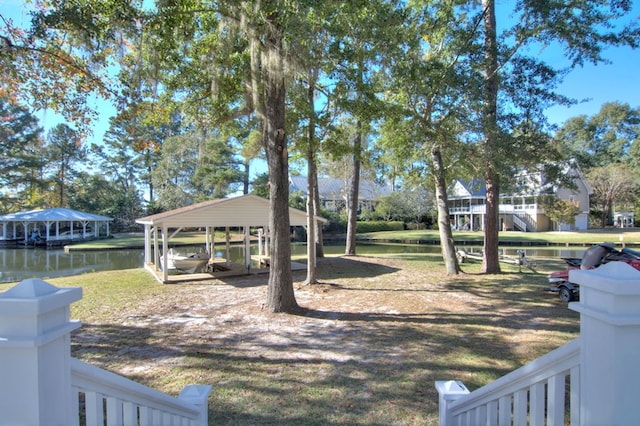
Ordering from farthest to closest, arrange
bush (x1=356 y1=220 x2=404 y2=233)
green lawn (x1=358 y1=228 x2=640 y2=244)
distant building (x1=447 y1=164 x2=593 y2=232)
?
bush (x1=356 y1=220 x2=404 y2=233), distant building (x1=447 y1=164 x2=593 y2=232), green lawn (x1=358 y1=228 x2=640 y2=244)

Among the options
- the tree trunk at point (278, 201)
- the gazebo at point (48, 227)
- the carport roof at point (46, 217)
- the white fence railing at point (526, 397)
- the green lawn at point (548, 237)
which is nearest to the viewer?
the white fence railing at point (526, 397)

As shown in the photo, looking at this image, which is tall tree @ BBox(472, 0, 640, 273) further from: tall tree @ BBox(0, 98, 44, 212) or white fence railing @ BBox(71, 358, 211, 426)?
tall tree @ BBox(0, 98, 44, 212)

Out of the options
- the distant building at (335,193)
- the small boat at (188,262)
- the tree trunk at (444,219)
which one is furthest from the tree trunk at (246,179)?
the tree trunk at (444,219)

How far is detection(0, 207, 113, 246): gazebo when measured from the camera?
2847 centimetres

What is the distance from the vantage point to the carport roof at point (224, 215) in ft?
37.7

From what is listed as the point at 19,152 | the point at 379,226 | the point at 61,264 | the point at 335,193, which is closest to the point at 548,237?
the point at 379,226

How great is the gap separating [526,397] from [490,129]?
7770 mm

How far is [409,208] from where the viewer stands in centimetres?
3947

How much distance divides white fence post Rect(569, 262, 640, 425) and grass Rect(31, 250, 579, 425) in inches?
98.2

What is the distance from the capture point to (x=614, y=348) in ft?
3.65

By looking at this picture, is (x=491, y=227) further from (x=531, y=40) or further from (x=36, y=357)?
(x=36, y=357)

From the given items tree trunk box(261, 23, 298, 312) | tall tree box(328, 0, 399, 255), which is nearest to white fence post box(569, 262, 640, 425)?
tall tree box(328, 0, 399, 255)

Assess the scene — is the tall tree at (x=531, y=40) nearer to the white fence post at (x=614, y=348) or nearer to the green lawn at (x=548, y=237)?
the white fence post at (x=614, y=348)

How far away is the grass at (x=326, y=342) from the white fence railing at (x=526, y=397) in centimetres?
121
